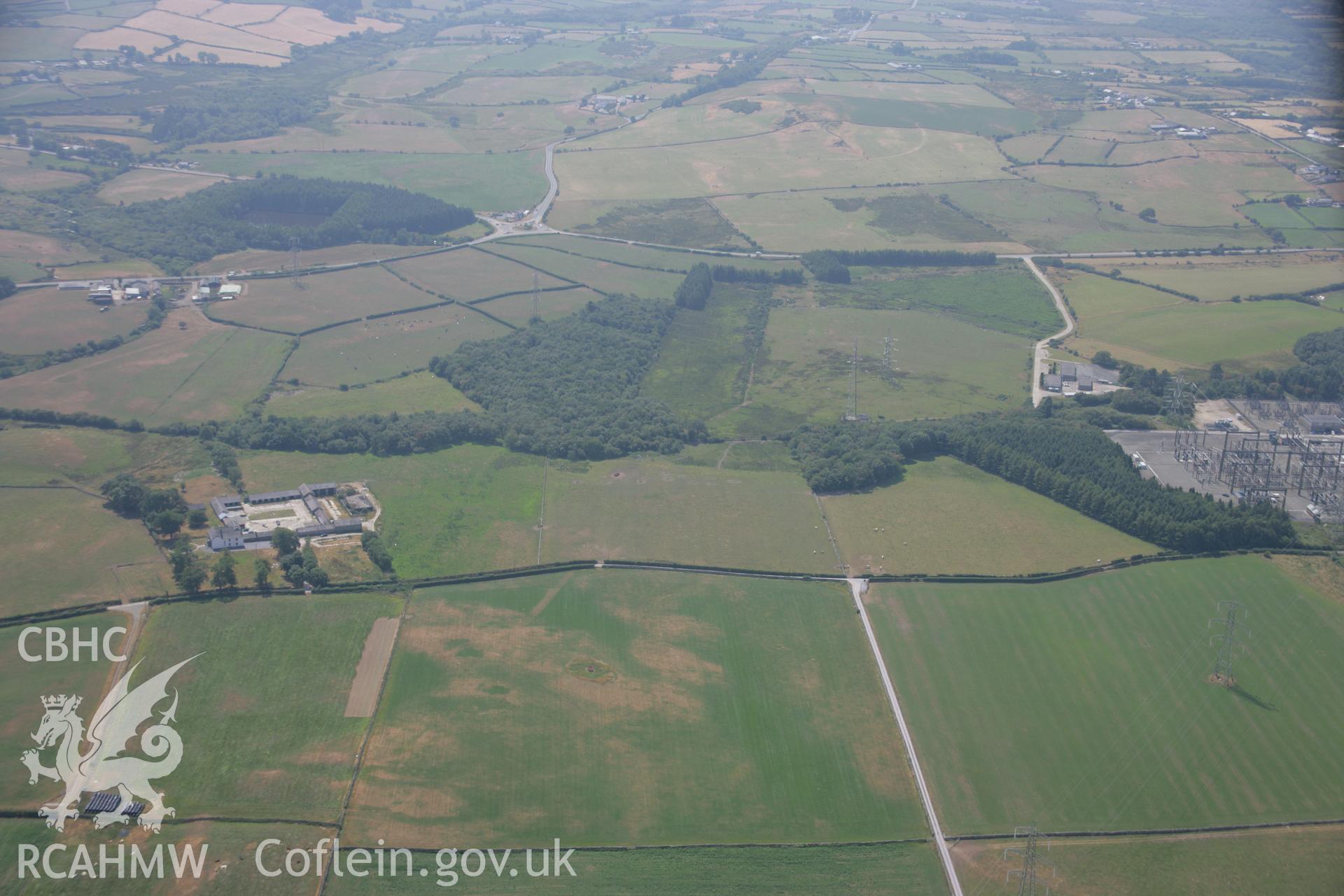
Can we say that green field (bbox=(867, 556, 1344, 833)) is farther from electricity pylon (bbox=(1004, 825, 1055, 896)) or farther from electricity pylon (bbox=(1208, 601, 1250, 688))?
electricity pylon (bbox=(1004, 825, 1055, 896))

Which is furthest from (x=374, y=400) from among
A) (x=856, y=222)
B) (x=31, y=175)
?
(x=31, y=175)

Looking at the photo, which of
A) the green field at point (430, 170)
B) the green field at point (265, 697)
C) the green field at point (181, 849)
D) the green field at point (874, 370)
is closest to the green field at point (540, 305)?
the green field at point (874, 370)

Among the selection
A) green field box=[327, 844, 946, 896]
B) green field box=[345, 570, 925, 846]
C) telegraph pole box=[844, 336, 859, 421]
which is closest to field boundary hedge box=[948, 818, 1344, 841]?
green field box=[327, 844, 946, 896]

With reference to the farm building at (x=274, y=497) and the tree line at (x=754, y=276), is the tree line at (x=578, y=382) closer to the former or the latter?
the tree line at (x=754, y=276)

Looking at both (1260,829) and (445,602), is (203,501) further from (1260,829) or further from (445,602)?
(1260,829)

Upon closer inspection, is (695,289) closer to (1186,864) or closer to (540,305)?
(540,305)

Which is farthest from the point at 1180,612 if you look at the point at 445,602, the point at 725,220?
the point at 725,220
